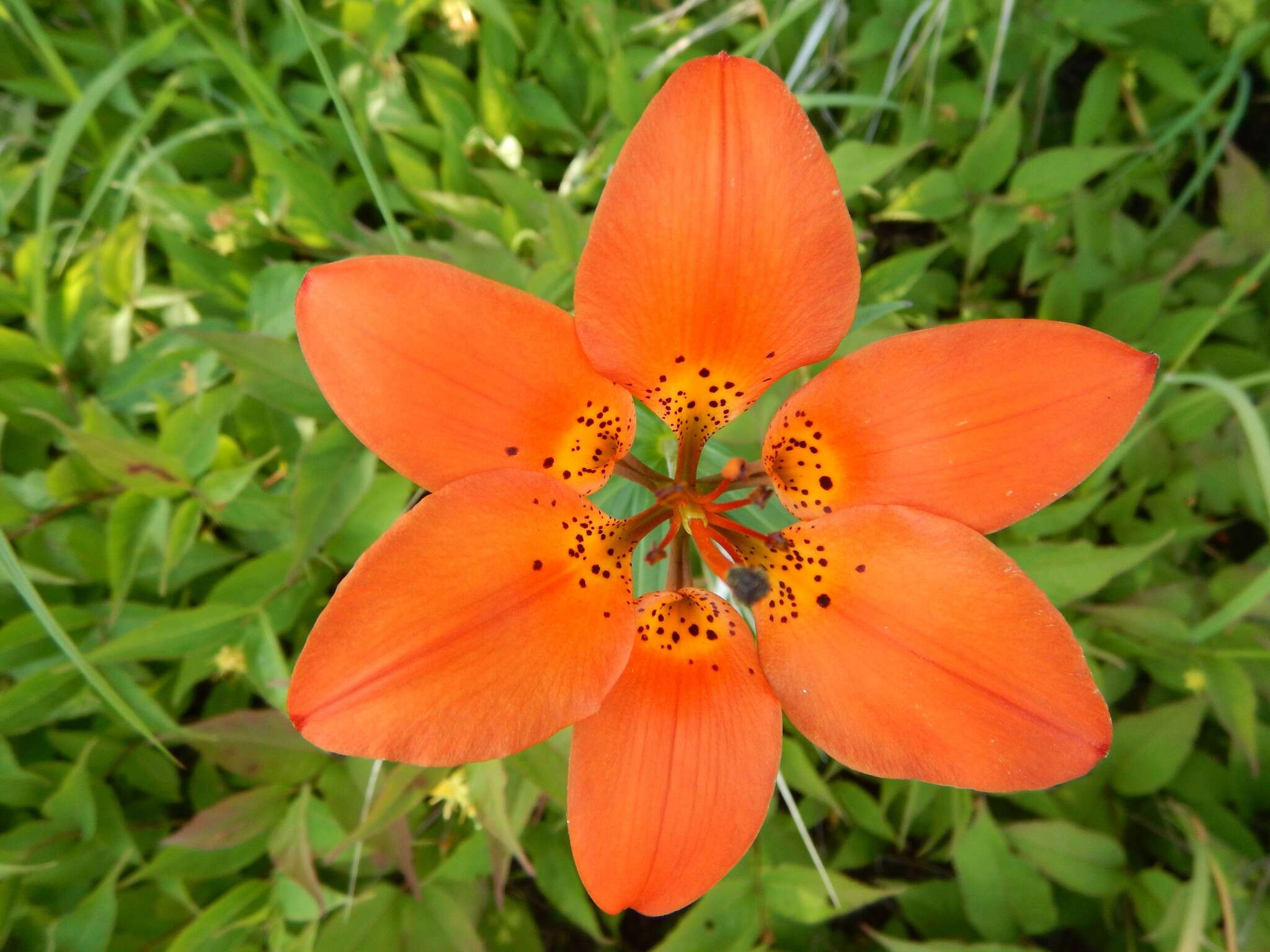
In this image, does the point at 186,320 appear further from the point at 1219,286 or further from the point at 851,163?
the point at 1219,286

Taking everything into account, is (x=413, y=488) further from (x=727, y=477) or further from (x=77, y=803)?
(x=77, y=803)

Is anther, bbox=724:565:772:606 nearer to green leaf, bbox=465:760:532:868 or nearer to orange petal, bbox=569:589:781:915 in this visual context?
orange petal, bbox=569:589:781:915

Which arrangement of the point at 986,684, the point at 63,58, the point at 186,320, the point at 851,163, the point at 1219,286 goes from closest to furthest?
the point at 986,684 → the point at 851,163 → the point at 186,320 → the point at 63,58 → the point at 1219,286

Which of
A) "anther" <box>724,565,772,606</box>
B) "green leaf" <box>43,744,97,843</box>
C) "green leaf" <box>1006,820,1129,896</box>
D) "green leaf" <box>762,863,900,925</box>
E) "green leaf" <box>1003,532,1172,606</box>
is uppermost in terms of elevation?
"anther" <box>724,565,772,606</box>

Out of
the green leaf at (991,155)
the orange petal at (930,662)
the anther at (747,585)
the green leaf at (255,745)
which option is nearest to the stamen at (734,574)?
the anther at (747,585)

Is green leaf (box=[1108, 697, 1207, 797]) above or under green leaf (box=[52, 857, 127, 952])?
under

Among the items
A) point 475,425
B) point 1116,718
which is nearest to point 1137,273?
point 1116,718

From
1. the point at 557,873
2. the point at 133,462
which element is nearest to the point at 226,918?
the point at 557,873

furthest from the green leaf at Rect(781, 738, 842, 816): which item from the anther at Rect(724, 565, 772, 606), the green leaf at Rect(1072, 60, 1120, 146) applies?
the green leaf at Rect(1072, 60, 1120, 146)
